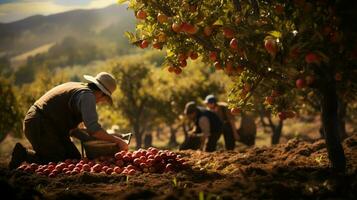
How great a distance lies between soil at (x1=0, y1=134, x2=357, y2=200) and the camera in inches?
183

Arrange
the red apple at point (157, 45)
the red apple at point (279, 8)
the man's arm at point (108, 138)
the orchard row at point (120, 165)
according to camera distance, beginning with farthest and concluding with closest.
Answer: the man's arm at point (108, 138)
the orchard row at point (120, 165)
the red apple at point (157, 45)
the red apple at point (279, 8)

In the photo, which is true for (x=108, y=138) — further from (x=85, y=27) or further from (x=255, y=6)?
(x=85, y=27)

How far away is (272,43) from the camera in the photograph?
4.64m

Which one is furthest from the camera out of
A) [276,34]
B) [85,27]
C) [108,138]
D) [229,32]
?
[85,27]

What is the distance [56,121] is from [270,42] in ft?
13.5

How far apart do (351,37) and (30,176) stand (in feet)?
14.3

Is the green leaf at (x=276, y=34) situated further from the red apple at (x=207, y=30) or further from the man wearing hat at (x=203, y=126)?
the man wearing hat at (x=203, y=126)

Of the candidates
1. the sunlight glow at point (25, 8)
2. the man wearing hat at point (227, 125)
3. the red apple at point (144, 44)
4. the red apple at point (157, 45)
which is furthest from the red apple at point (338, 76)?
A: the sunlight glow at point (25, 8)

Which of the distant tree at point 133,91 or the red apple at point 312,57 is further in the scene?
the distant tree at point 133,91

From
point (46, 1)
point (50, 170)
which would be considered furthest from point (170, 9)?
point (46, 1)

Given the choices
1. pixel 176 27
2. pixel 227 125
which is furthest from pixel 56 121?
pixel 227 125

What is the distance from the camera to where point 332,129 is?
5.70 metres

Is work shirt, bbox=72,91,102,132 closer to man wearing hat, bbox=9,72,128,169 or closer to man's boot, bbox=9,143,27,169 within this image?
man wearing hat, bbox=9,72,128,169

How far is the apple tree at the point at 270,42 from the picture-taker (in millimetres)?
4648
